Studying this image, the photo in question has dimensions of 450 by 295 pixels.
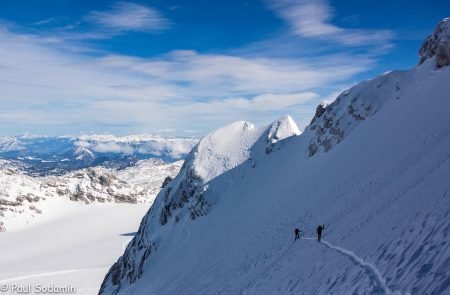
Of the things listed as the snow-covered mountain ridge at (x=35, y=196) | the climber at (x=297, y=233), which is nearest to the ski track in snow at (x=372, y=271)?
the climber at (x=297, y=233)

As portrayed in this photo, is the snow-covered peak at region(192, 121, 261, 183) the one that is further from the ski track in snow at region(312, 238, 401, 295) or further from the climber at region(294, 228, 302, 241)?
the ski track in snow at region(312, 238, 401, 295)

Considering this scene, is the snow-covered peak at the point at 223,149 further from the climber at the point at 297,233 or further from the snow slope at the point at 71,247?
the snow slope at the point at 71,247

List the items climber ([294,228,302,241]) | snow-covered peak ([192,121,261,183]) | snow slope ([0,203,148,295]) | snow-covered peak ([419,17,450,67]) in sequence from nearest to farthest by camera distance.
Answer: climber ([294,228,302,241]) < snow-covered peak ([419,17,450,67]) < snow-covered peak ([192,121,261,183]) < snow slope ([0,203,148,295])

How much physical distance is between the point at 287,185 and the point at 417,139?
20024 mm

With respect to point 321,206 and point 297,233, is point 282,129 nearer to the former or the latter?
point 321,206

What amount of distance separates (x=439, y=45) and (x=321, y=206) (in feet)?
80.7

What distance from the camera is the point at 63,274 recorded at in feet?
297

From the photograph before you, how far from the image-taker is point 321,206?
37.6 meters

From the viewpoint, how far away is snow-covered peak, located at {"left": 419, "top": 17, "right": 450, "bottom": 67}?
44281mm

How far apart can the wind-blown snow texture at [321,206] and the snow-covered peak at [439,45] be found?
1.21 metres

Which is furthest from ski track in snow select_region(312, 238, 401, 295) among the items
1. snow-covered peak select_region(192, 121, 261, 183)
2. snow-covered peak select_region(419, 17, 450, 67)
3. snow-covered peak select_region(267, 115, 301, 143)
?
snow-covered peak select_region(267, 115, 301, 143)

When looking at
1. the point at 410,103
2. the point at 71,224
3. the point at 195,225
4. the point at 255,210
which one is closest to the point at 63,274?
→ the point at 195,225

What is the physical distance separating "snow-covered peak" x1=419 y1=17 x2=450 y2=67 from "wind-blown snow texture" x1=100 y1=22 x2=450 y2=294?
3.98ft

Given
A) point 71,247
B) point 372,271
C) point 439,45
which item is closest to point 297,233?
point 372,271
